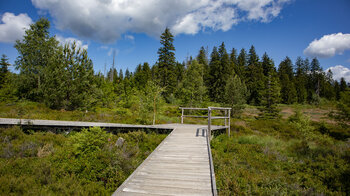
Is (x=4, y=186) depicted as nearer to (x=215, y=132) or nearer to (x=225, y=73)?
(x=215, y=132)

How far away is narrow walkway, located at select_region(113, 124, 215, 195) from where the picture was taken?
3842mm

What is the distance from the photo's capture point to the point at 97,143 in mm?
5977

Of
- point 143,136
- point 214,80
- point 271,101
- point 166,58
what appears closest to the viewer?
point 143,136

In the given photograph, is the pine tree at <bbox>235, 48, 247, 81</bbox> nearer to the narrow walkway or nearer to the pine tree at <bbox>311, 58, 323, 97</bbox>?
the pine tree at <bbox>311, 58, 323, 97</bbox>

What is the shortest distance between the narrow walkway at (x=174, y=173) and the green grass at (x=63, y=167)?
741 mm

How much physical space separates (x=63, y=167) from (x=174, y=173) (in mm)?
3485

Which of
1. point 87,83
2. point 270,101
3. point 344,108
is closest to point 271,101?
point 270,101

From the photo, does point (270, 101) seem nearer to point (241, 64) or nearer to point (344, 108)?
point (344, 108)

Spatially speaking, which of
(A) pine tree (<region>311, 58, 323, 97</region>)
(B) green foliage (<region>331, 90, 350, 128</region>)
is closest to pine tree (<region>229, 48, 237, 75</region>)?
(B) green foliage (<region>331, 90, 350, 128</region>)

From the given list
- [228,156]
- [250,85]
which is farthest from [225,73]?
[228,156]

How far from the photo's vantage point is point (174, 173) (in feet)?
15.4

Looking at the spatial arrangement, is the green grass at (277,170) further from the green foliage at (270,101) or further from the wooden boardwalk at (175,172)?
the green foliage at (270,101)

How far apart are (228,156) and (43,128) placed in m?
9.99

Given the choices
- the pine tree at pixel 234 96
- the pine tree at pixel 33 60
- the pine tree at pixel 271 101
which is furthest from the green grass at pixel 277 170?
the pine tree at pixel 33 60
